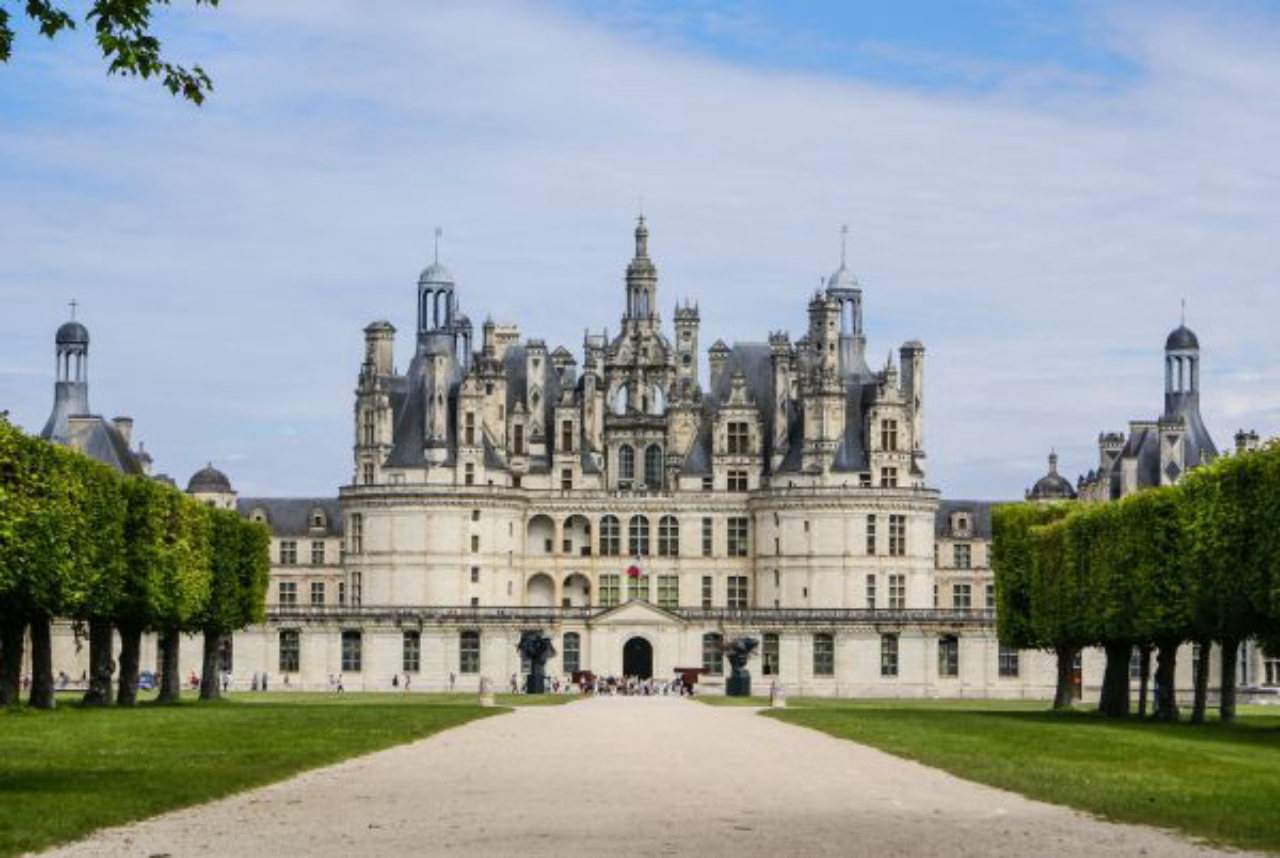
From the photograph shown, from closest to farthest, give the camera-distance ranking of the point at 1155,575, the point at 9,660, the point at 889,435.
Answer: the point at 9,660
the point at 1155,575
the point at 889,435

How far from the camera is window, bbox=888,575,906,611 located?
135250 millimetres

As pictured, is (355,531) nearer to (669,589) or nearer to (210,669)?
(669,589)

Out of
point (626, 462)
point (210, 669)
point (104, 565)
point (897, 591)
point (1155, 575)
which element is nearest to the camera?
point (104, 565)

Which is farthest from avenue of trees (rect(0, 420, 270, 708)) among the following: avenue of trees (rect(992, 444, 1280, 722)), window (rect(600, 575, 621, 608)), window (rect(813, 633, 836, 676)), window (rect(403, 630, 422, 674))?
window (rect(600, 575, 621, 608))

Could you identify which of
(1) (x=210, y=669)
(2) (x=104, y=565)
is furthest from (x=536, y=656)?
(2) (x=104, y=565)

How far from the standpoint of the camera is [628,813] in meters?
31.4

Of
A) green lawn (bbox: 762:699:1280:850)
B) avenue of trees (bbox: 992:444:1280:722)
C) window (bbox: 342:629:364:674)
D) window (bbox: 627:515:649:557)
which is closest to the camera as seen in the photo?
green lawn (bbox: 762:699:1280:850)

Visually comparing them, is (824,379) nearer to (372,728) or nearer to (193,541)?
(193,541)

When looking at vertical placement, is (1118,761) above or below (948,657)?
below

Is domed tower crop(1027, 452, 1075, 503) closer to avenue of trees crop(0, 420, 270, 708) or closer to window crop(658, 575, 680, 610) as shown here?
window crop(658, 575, 680, 610)

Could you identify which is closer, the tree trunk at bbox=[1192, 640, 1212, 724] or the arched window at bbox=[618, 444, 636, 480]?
the tree trunk at bbox=[1192, 640, 1212, 724]

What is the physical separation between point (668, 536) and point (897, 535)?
13.3m

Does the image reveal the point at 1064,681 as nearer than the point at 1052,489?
Yes

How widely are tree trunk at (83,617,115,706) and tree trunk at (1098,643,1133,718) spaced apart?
31.9 meters
